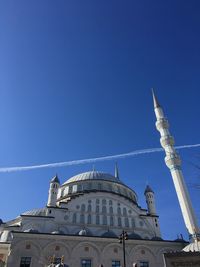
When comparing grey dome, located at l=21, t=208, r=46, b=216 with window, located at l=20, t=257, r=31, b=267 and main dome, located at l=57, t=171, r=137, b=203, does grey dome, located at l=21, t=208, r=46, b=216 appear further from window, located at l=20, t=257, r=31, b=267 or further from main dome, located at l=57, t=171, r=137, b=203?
window, located at l=20, t=257, r=31, b=267

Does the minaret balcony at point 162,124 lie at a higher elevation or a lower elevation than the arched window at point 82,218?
higher

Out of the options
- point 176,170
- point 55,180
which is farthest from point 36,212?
point 176,170

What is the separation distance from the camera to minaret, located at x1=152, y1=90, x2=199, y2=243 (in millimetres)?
30850

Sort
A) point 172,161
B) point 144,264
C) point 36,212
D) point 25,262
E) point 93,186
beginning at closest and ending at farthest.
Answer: point 25,262 → point 144,264 → point 36,212 → point 172,161 → point 93,186

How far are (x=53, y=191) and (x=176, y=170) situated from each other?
1805 cm

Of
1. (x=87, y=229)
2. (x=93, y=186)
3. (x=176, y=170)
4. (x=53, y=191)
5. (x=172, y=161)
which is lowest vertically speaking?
(x=87, y=229)

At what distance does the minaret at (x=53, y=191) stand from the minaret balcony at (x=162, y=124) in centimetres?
1796

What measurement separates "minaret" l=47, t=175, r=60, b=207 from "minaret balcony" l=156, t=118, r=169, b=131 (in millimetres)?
17963

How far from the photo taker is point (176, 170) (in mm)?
35156

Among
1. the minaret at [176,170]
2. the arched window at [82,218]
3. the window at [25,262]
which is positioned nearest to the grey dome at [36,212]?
the arched window at [82,218]

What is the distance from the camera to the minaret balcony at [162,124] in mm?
39350

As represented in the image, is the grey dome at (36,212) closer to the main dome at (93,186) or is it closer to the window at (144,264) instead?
the main dome at (93,186)

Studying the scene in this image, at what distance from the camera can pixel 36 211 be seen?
35.4m

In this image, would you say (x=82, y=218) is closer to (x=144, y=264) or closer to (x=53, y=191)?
(x=53, y=191)
